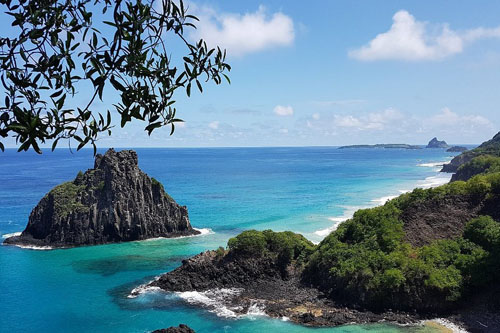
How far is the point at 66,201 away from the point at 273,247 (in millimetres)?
34970

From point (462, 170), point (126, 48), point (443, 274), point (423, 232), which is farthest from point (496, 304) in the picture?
point (462, 170)

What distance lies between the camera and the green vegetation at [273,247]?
42344mm

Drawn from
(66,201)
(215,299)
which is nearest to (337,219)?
(215,299)

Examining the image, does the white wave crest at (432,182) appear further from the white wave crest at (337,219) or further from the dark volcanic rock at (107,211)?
the dark volcanic rock at (107,211)

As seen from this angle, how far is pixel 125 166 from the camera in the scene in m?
64.1

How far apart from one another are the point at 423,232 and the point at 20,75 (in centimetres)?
4009

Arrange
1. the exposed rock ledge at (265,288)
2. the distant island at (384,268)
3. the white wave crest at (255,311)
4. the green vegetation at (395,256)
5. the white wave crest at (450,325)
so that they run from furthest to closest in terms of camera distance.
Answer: the white wave crest at (255,311) < the green vegetation at (395,256) < the distant island at (384,268) < the exposed rock ledge at (265,288) < the white wave crest at (450,325)

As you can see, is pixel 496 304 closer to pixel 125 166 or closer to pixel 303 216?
pixel 303 216

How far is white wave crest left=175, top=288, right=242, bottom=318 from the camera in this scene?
1315 inches

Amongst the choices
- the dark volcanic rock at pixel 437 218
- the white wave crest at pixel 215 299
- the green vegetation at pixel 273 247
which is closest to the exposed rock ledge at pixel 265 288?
the white wave crest at pixel 215 299

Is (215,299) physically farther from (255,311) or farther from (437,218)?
(437,218)

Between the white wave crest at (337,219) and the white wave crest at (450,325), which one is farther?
the white wave crest at (337,219)

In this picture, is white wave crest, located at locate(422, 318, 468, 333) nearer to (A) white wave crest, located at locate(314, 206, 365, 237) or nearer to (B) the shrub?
(B) the shrub

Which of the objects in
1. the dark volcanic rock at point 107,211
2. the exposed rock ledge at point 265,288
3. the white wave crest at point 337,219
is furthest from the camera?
the white wave crest at point 337,219
